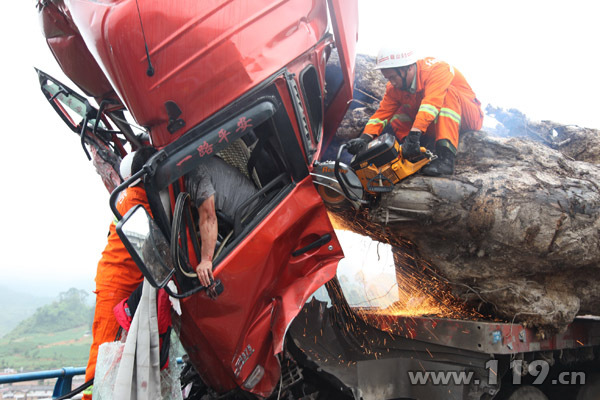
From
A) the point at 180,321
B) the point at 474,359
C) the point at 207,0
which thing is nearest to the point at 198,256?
the point at 180,321

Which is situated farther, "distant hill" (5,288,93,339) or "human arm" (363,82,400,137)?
"distant hill" (5,288,93,339)

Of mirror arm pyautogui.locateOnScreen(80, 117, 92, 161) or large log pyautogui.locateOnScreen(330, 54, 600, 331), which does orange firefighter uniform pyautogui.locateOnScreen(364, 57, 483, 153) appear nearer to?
large log pyautogui.locateOnScreen(330, 54, 600, 331)

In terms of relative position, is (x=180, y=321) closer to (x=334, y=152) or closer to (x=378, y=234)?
(x=378, y=234)

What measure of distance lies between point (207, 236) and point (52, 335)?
6.77 m

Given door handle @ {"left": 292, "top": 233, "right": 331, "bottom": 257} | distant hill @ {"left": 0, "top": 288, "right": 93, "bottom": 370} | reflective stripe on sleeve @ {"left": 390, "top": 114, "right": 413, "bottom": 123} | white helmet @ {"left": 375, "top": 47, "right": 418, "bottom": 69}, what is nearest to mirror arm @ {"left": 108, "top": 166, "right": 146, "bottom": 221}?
door handle @ {"left": 292, "top": 233, "right": 331, "bottom": 257}

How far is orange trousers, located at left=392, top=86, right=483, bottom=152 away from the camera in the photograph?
3.17m

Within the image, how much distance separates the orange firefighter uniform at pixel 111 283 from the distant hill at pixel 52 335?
3.58 meters

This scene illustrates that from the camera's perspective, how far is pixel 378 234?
11.0 ft

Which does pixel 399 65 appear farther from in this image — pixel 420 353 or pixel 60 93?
pixel 60 93

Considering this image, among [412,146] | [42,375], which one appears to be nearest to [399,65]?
[412,146]

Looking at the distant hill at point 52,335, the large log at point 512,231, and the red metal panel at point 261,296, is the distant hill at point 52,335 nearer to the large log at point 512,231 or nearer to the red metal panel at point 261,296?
the red metal panel at point 261,296

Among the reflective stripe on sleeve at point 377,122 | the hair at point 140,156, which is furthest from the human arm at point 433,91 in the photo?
the hair at point 140,156

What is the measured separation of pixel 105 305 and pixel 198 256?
2.32ft

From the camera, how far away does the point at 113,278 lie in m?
2.66
